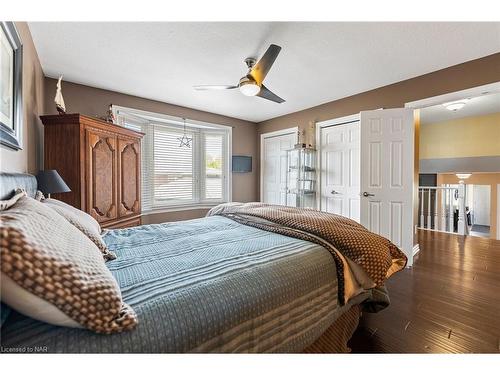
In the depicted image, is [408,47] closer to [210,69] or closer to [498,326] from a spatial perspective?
[210,69]

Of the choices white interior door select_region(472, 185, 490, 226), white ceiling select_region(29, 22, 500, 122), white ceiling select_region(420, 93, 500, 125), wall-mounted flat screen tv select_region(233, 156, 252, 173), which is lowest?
white interior door select_region(472, 185, 490, 226)

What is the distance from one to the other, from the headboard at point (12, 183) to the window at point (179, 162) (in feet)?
6.96

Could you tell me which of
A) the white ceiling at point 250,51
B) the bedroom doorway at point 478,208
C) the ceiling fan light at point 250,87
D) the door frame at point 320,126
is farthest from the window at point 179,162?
the bedroom doorway at point 478,208

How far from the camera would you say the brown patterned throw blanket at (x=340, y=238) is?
136cm

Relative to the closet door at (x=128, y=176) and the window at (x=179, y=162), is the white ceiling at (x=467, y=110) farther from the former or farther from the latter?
the closet door at (x=128, y=176)

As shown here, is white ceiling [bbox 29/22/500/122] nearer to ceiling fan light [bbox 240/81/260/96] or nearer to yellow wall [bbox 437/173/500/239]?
ceiling fan light [bbox 240/81/260/96]

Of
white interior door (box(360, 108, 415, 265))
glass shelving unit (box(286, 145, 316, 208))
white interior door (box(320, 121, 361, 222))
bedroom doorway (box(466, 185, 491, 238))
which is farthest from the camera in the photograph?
bedroom doorway (box(466, 185, 491, 238))

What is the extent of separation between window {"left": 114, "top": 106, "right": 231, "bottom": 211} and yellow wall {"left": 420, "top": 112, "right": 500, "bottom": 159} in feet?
Answer: 16.5

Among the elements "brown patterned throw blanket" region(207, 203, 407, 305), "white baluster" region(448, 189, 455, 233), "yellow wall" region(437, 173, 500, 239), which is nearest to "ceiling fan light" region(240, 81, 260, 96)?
"brown patterned throw blanket" region(207, 203, 407, 305)

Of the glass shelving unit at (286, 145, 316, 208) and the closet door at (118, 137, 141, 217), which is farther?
the glass shelving unit at (286, 145, 316, 208)

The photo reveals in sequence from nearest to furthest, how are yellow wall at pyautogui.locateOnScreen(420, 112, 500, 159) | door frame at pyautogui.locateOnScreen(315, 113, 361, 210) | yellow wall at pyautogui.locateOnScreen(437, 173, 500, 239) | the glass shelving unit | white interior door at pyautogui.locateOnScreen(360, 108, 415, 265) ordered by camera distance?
white interior door at pyautogui.locateOnScreen(360, 108, 415, 265), door frame at pyautogui.locateOnScreen(315, 113, 361, 210), the glass shelving unit, yellow wall at pyautogui.locateOnScreen(420, 112, 500, 159), yellow wall at pyautogui.locateOnScreen(437, 173, 500, 239)

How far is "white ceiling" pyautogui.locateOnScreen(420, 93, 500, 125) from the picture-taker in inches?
159
